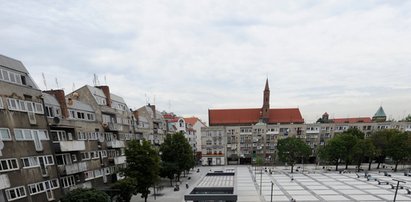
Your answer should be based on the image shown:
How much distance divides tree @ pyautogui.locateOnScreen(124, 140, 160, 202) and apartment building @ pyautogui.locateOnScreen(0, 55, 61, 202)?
10.4 metres

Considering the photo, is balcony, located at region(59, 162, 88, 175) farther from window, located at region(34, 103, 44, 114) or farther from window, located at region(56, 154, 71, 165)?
window, located at region(34, 103, 44, 114)

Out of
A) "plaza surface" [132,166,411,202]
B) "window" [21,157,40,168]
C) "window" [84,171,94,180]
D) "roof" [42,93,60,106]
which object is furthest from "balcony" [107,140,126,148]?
"window" [21,157,40,168]

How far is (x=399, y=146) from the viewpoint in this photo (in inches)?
2648

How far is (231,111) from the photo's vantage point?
10200cm

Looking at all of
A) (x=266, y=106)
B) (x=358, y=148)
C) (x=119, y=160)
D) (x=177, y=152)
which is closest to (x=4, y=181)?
(x=119, y=160)

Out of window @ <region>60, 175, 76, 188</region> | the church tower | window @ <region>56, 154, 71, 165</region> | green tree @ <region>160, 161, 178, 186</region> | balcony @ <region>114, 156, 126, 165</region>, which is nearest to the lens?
window @ <region>56, 154, 71, 165</region>

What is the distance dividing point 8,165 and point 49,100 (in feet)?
34.5

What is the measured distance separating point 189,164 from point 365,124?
72.5 meters

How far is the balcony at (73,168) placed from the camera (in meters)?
29.0

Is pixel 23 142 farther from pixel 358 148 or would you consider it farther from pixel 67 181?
pixel 358 148

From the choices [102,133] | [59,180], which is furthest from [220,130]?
[59,180]

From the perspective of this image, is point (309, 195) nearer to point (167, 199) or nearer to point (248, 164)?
point (167, 199)

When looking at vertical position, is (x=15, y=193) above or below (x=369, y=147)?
above

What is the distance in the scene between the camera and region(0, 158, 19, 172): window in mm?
21500
